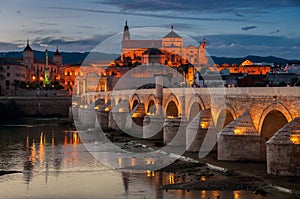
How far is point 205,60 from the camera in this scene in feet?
396

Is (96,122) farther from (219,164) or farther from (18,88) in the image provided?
(18,88)

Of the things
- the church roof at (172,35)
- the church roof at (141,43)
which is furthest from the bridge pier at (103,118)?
the church roof at (141,43)

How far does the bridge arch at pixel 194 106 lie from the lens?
31.5m

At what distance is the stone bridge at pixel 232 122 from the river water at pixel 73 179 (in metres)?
2.29

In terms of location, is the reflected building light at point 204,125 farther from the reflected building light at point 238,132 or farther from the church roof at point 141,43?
the church roof at point 141,43

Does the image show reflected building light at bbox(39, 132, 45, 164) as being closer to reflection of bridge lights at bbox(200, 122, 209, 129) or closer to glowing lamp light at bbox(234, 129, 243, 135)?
reflection of bridge lights at bbox(200, 122, 209, 129)

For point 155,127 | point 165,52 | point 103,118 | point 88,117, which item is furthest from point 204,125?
point 165,52

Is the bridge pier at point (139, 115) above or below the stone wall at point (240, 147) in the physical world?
above

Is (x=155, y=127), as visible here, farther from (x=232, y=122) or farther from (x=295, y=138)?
(x=295, y=138)

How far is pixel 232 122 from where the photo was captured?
24328mm

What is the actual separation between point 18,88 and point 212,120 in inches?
2907

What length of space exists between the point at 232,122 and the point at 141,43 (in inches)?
4103

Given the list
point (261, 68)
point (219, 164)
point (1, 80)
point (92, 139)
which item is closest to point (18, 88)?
point (1, 80)

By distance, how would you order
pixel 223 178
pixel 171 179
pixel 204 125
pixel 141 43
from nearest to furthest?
pixel 223 178 → pixel 171 179 → pixel 204 125 → pixel 141 43
